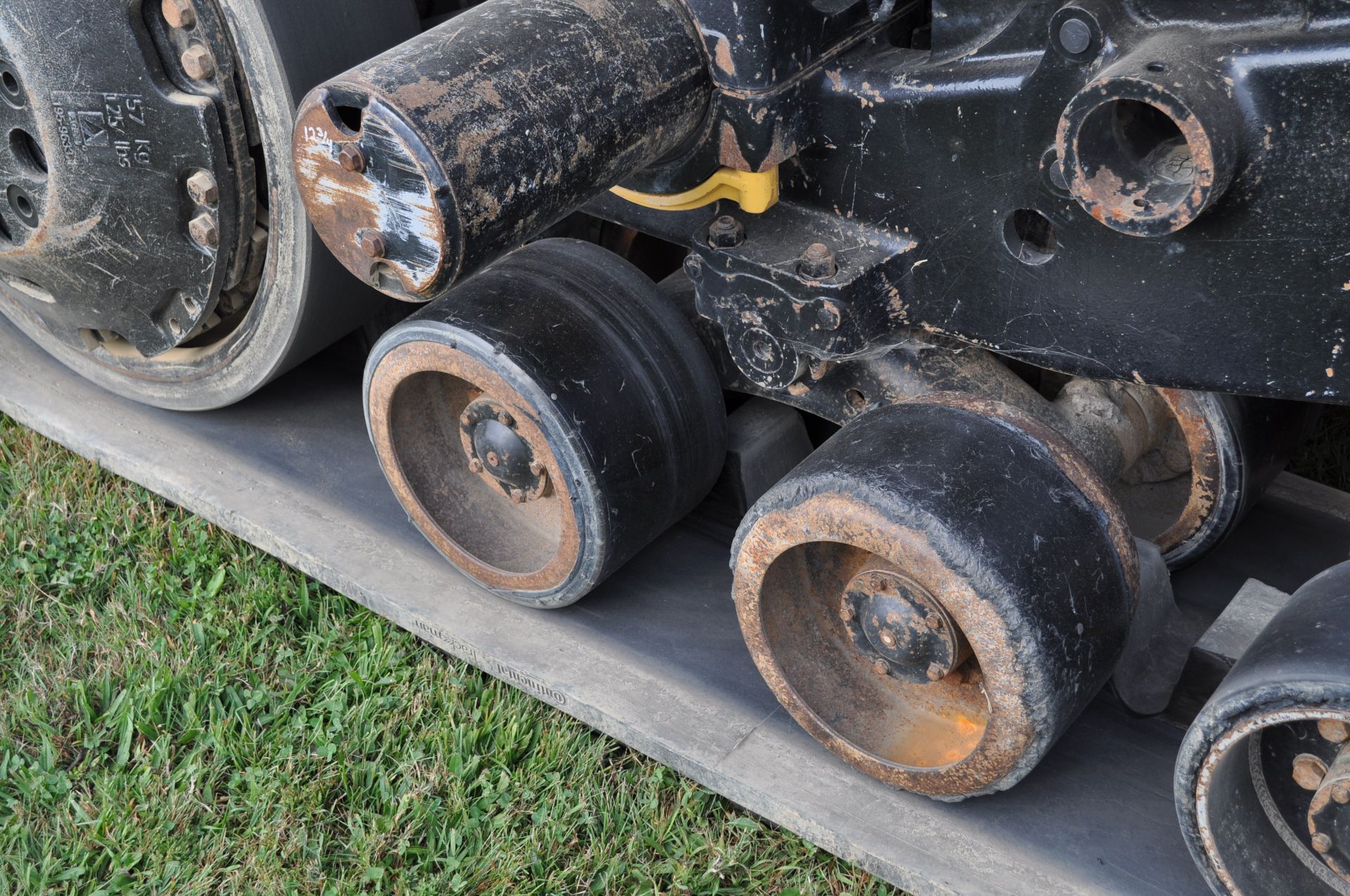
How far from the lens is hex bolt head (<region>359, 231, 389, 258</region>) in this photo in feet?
5.07

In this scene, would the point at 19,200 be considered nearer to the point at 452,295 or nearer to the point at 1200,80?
the point at 452,295

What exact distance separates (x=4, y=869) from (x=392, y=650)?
2.01 ft

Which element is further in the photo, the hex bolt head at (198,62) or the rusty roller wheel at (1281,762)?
the hex bolt head at (198,62)

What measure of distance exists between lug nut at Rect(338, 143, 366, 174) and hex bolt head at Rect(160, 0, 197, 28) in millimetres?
641

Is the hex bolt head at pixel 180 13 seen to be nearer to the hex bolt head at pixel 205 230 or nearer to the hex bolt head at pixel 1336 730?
the hex bolt head at pixel 205 230

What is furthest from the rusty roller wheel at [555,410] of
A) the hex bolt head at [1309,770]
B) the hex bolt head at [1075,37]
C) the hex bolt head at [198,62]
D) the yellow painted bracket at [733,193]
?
the hex bolt head at [1309,770]

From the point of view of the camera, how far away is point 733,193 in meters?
1.78

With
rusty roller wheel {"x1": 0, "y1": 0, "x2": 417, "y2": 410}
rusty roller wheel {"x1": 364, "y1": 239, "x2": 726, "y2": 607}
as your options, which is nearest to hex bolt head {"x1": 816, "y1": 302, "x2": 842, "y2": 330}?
rusty roller wheel {"x1": 364, "y1": 239, "x2": 726, "y2": 607}

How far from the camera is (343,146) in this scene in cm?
149

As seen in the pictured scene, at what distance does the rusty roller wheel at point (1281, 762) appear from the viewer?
1.40m

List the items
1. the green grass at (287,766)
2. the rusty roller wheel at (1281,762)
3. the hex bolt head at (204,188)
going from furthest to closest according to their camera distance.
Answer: the hex bolt head at (204,188)
the green grass at (287,766)
the rusty roller wheel at (1281,762)

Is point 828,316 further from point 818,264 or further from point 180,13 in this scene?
point 180,13

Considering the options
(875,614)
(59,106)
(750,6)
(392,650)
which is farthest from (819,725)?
(59,106)

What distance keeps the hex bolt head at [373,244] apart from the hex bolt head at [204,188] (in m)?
0.63
